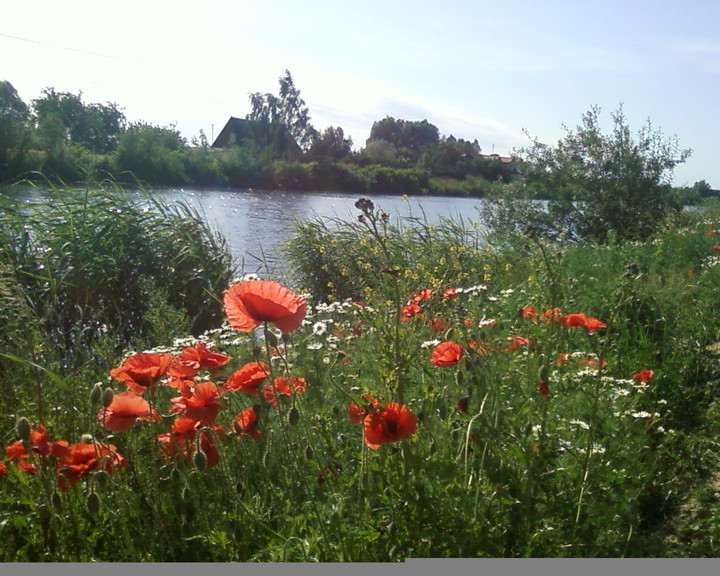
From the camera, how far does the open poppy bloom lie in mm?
1215

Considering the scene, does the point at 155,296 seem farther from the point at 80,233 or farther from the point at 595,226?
the point at 595,226

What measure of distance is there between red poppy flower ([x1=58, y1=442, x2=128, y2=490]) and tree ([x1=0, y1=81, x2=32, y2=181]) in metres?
1.19

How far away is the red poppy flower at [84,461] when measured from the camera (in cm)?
143

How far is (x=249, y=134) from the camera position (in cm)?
240

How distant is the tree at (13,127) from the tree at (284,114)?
691 mm

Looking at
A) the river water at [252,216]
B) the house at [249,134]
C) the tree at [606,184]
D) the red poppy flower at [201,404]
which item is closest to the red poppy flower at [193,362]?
the red poppy flower at [201,404]

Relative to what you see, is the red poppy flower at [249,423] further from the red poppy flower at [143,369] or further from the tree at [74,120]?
the tree at [74,120]

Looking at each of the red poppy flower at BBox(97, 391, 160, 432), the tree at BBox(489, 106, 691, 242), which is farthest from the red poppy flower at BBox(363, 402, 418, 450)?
the tree at BBox(489, 106, 691, 242)

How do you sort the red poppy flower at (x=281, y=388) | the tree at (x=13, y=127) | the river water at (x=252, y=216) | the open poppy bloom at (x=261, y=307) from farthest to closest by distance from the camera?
1. the river water at (x=252, y=216)
2. the tree at (x=13, y=127)
3. the red poppy flower at (x=281, y=388)
4. the open poppy bloom at (x=261, y=307)

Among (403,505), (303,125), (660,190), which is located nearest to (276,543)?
(403,505)

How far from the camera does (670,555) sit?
1.55 metres

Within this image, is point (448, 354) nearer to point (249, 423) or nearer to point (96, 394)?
point (249, 423)

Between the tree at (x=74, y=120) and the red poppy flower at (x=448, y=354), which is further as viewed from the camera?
the tree at (x=74, y=120)

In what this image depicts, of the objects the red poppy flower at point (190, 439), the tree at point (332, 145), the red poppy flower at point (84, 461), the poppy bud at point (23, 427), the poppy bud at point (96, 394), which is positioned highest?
the tree at point (332, 145)
